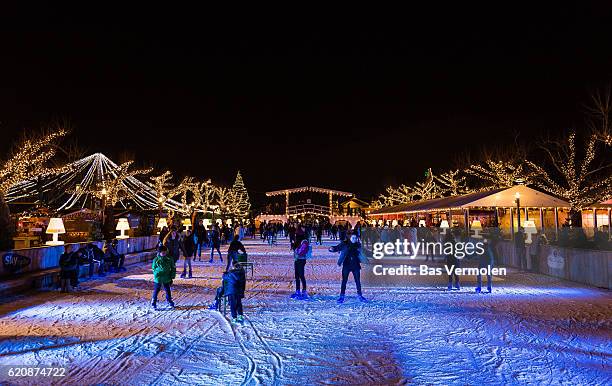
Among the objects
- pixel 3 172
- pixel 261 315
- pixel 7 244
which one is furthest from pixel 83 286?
pixel 3 172

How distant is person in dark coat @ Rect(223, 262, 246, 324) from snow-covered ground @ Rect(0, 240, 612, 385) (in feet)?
0.65

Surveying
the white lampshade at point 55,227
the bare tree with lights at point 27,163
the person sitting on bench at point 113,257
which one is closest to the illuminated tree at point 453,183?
A: the bare tree with lights at point 27,163

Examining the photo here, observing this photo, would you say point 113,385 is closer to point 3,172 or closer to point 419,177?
point 3,172

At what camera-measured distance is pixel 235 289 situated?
7.68 m

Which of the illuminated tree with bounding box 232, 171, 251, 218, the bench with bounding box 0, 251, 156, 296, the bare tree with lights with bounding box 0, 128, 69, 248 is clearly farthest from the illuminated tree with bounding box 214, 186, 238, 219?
the bench with bounding box 0, 251, 156, 296

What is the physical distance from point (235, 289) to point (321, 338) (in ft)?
6.20

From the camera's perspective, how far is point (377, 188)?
314ft

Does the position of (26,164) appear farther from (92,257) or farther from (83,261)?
(83,261)

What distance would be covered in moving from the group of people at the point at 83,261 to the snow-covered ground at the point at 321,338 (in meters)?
0.45

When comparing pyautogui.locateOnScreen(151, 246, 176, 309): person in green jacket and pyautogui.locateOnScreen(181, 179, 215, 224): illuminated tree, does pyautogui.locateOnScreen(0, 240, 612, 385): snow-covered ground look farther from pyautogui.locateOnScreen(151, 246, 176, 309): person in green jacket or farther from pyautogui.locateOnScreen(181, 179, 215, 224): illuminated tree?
pyautogui.locateOnScreen(181, 179, 215, 224): illuminated tree

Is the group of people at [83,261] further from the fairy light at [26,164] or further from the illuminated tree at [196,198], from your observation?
the illuminated tree at [196,198]

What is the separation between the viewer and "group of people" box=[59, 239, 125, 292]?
10.7m

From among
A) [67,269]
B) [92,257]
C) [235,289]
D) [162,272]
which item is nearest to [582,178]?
[92,257]

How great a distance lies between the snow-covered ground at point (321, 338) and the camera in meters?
4.84
